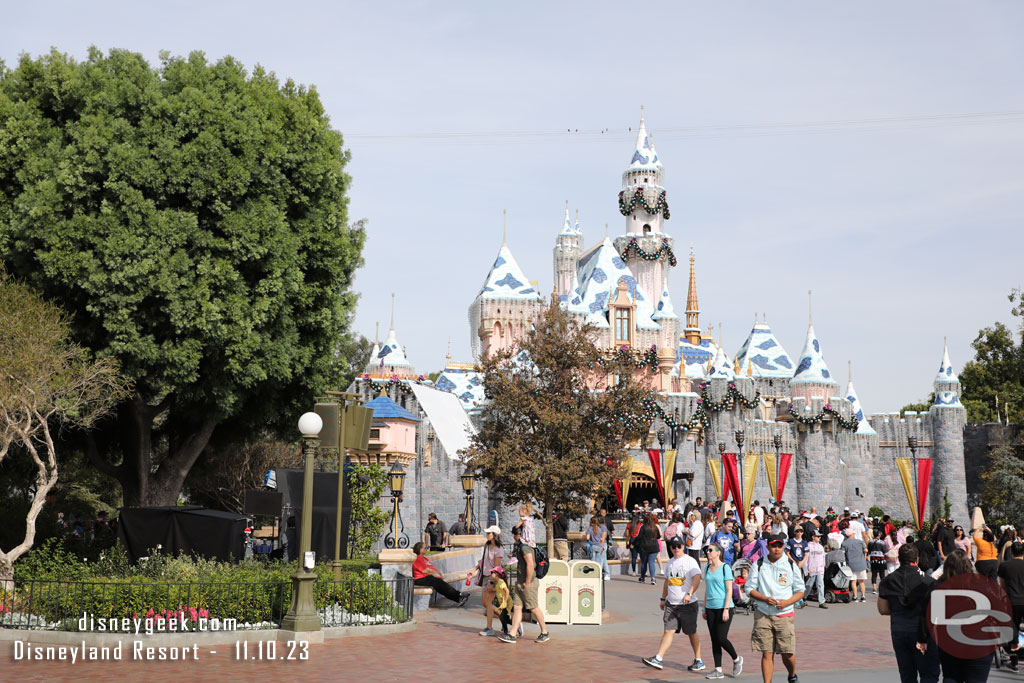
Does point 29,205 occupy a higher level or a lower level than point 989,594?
higher

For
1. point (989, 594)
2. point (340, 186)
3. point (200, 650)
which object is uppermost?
point (340, 186)

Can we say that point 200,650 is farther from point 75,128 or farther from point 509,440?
point 75,128

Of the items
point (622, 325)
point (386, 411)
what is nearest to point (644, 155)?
point (622, 325)

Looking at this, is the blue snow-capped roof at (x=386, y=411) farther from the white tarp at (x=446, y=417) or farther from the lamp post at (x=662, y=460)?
the lamp post at (x=662, y=460)

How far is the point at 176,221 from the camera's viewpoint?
18.9m

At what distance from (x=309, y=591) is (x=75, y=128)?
11.3 meters

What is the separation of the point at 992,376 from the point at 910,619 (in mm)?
66271

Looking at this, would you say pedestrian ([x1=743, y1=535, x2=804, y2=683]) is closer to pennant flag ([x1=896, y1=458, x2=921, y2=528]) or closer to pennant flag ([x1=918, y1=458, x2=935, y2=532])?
pennant flag ([x1=918, y1=458, x2=935, y2=532])

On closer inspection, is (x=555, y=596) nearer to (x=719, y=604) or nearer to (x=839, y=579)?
(x=719, y=604)

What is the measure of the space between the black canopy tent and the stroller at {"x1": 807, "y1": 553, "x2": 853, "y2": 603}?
11.0 metres

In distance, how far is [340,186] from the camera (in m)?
21.7

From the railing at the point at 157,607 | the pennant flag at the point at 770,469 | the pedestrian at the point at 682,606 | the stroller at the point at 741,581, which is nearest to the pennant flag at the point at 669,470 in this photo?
the pennant flag at the point at 770,469

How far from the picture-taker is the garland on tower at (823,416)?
55812 millimetres

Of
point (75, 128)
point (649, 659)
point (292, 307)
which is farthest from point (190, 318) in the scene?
point (649, 659)
